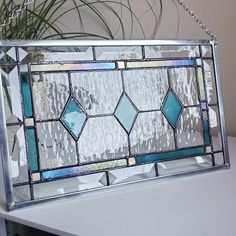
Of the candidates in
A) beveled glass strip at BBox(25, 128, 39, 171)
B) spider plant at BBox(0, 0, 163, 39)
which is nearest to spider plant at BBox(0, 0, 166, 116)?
spider plant at BBox(0, 0, 163, 39)

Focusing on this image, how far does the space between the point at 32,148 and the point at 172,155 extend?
323mm

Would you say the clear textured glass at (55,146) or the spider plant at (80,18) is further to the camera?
the spider plant at (80,18)

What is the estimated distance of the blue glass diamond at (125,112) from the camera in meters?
0.84

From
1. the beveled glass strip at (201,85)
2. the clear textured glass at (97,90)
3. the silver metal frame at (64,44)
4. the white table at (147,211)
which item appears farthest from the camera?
the beveled glass strip at (201,85)

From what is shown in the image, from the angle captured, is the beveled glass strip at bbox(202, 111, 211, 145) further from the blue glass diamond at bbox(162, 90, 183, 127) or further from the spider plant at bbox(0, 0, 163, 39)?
the spider plant at bbox(0, 0, 163, 39)

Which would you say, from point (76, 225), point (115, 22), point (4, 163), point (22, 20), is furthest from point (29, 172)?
point (115, 22)

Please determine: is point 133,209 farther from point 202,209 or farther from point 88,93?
point 88,93

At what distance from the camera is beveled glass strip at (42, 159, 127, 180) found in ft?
2.47

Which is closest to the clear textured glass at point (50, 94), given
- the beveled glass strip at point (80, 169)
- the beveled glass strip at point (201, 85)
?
the beveled glass strip at point (80, 169)

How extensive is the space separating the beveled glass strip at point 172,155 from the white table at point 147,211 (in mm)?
56

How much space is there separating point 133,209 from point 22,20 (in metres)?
0.62

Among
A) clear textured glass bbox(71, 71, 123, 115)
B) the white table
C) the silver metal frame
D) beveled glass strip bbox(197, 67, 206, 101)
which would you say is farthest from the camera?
beveled glass strip bbox(197, 67, 206, 101)

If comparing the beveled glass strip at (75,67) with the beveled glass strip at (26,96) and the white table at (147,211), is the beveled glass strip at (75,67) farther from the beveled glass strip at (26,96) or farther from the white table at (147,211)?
the white table at (147,211)

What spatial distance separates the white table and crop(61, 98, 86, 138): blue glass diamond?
0.46 feet
